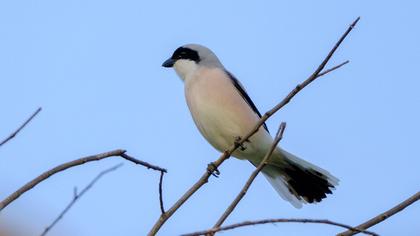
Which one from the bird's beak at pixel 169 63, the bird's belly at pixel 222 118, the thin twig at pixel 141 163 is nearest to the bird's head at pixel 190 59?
the bird's beak at pixel 169 63

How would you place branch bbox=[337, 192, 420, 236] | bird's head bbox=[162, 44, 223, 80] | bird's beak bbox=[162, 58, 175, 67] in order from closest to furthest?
branch bbox=[337, 192, 420, 236] < bird's head bbox=[162, 44, 223, 80] < bird's beak bbox=[162, 58, 175, 67]

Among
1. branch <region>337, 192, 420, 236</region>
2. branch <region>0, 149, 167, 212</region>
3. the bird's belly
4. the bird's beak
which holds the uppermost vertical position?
the bird's beak

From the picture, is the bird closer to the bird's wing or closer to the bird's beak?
the bird's wing

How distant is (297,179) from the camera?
5121 millimetres

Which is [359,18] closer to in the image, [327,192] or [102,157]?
[102,157]

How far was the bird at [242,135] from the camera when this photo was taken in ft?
16.3

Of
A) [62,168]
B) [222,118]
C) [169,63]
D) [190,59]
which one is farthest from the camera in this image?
[169,63]

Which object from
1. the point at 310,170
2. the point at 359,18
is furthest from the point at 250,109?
the point at 359,18

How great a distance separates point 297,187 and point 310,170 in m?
0.16

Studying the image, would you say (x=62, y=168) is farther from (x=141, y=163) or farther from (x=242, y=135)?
(x=242, y=135)

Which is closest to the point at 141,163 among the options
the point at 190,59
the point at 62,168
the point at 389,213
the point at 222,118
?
the point at 62,168

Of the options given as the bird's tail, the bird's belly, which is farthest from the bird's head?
the bird's tail

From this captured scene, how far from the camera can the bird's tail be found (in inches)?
194

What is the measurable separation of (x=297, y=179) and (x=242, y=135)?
51 centimetres
